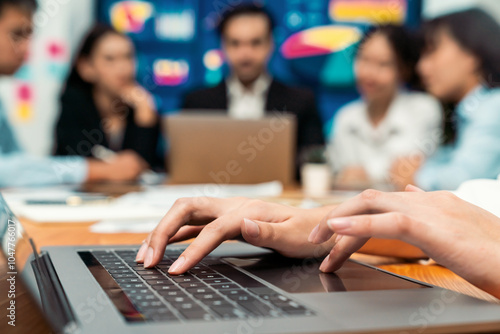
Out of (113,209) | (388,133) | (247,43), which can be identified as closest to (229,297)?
(113,209)

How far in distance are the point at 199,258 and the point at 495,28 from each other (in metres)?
1.83

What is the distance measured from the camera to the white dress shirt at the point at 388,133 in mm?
2816

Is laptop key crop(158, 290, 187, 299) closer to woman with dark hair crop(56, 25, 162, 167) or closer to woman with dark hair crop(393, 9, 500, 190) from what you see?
woman with dark hair crop(393, 9, 500, 190)

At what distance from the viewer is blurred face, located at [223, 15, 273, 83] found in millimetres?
2765

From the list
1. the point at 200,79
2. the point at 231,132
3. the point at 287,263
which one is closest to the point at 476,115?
the point at 231,132

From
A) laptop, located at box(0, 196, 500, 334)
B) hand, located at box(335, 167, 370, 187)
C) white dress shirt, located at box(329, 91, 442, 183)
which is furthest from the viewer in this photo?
white dress shirt, located at box(329, 91, 442, 183)

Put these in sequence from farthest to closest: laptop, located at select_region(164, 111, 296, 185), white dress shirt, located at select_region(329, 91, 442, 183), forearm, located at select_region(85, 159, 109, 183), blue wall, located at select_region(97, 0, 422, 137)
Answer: blue wall, located at select_region(97, 0, 422, 137)
white dress shirt, located at select_region(329, 91, 442, 183)
forearm, located at select_region(85, 159, 109, 183)
laptop, located at select_region(164, 111, 296, 185)

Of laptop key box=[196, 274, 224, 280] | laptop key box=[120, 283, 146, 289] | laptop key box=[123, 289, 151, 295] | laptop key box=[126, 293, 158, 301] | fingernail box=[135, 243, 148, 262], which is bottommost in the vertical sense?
fingernail box=[135, 243, 148, 262]

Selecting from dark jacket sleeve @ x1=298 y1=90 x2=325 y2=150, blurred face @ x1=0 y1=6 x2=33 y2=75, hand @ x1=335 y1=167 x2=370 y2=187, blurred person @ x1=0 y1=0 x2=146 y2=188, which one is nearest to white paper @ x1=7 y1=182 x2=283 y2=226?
blurred person @ x1=0 y1=0 x2=146 y2=188

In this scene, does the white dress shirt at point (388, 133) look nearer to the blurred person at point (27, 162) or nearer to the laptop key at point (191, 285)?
the blurred person at point (27, 162)

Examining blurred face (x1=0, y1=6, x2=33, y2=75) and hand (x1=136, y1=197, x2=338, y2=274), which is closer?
hand (x1=136, y1=197, x2=338, y2=274)

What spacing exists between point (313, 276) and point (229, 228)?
103 millimetres

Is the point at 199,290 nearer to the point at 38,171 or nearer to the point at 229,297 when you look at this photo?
the point at 229,297

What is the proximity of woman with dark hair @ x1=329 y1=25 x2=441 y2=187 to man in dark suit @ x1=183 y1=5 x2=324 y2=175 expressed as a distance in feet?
1.14
